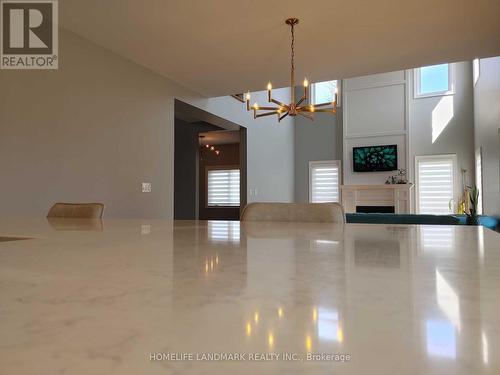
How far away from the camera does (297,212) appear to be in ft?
5.02

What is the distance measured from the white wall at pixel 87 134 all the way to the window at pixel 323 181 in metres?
4.29

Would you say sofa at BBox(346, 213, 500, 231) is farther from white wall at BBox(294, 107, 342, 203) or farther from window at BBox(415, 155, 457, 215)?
white wall at BBox(294, 107, 342, 203)

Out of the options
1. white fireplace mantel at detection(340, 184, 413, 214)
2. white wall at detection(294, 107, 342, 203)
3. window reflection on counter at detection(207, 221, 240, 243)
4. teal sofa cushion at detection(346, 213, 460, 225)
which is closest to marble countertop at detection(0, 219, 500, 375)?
window reflection on counter at detection(207, 221, 240, 243)

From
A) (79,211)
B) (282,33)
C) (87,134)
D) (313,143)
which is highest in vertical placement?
(282,33)

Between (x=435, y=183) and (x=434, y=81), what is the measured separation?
2.13 m

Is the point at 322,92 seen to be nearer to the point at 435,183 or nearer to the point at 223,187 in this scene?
the point at 435,183

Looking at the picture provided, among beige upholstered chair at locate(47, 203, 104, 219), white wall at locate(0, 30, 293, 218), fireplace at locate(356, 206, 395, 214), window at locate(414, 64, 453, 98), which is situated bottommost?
fireplace at locate(356, 206, 395, 214)

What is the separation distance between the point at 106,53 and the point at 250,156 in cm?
302

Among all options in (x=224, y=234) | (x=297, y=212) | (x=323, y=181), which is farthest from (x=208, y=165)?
(x=224, y=234)

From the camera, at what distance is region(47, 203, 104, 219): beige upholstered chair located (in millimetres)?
1819

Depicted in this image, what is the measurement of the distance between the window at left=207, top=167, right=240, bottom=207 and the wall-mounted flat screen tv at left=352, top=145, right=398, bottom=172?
9.84 ft

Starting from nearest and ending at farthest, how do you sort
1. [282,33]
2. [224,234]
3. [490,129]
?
[224,234] → [282,33] → [490,129]

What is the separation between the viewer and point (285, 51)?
3.30 metres

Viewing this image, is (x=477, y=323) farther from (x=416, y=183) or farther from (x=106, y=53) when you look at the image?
(x=416, y=183)
